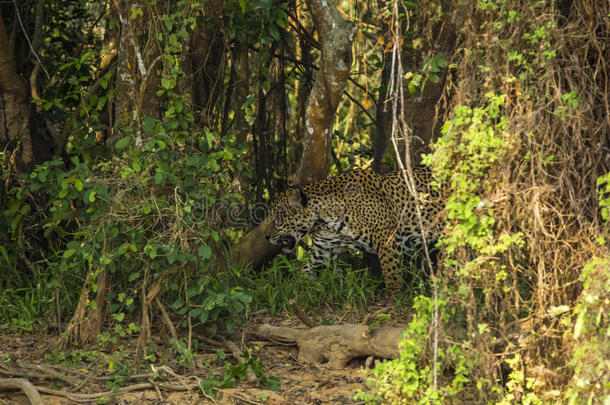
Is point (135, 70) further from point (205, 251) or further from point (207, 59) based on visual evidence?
point (205, 251)

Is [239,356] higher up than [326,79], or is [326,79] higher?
[326,79]

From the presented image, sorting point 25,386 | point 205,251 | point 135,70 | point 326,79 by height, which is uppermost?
point 135,70

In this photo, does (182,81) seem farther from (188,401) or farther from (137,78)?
(188,401)

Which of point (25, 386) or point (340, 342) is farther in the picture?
point (340, 342)

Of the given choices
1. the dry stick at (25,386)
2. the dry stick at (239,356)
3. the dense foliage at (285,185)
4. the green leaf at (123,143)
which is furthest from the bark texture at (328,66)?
the dry stick at (25,386)

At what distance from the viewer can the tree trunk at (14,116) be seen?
22.1ft

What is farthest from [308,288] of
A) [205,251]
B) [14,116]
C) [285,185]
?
[14,116]

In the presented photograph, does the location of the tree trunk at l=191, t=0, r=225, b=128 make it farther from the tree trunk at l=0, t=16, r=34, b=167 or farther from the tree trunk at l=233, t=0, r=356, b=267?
the tree trunk at l=0, t=16, r=34, b=167

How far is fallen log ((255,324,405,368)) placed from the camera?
197 inches

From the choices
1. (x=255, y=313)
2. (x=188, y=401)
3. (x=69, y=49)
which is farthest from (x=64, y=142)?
(x=188, y=401)

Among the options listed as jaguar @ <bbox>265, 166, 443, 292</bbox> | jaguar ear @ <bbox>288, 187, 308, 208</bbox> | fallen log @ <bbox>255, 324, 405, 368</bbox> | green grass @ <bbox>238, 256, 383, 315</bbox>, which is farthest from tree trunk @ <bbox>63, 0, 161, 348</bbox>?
jaguar @ <bbox>265, 166, 443, 292</bbox>

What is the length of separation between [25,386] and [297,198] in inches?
128

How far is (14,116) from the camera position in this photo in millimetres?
6816

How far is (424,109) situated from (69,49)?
372cm
